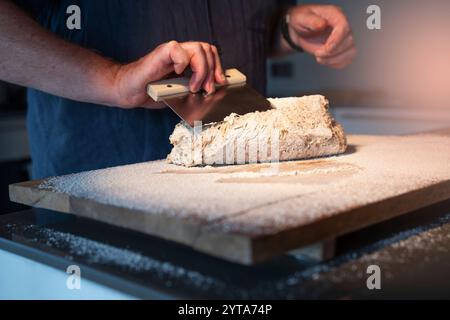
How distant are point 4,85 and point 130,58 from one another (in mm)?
2347

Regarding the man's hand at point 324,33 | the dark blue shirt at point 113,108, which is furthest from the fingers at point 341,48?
the dark blue shirt at point 113,108

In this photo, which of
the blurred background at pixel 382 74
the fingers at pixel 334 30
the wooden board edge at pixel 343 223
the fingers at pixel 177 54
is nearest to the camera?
the wooden board edge at pixel 343 223

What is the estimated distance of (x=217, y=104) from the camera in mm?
1260

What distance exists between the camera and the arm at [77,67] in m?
1.20

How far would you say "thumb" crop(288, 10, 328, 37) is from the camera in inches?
65.2

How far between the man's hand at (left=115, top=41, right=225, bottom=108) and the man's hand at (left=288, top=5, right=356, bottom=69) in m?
0.51

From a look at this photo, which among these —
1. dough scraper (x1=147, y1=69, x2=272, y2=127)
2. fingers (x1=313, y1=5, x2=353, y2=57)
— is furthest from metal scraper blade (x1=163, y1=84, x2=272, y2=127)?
fingers (x1=313, y1=5, x2=353, y2=57)

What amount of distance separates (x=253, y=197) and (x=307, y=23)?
37.4 inches

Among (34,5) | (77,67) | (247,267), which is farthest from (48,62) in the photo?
(247,267)

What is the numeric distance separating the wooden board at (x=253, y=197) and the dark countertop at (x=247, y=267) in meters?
0.04

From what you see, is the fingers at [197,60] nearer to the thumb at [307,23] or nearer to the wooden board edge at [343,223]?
the wooden board edge at [343,223]

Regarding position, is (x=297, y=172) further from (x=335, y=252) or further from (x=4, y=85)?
(x=4, y=85)

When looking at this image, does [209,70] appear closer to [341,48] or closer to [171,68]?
[171,68]

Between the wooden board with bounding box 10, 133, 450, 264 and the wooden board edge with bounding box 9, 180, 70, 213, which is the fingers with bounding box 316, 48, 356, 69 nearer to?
the wooden board with bounding box 10, 133, 450, 264
